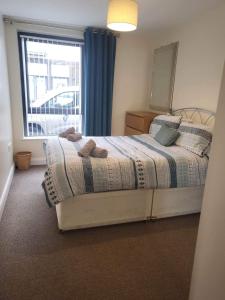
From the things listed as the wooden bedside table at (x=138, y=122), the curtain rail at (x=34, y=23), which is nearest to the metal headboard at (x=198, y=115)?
the wooden bedside table at (x=138, y=122)

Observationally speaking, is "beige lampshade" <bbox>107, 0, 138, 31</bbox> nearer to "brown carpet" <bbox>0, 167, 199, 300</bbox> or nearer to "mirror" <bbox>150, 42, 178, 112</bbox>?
"mirror" <bbox>150, 42, 178, 112</bbox>

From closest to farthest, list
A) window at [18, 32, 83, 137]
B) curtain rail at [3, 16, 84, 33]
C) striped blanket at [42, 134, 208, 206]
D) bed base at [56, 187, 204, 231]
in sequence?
striped blanket at [42, 134, 208, 206] < bed base at [56, 187, 204, 231] < curtain rail at [3, 16, 84, 33] < window at [18, 32, 83, 137]

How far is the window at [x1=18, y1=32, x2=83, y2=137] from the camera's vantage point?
3.77 meters

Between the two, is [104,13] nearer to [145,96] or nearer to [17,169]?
[145,96]

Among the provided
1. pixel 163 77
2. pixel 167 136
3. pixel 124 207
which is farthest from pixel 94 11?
pixel 124 207

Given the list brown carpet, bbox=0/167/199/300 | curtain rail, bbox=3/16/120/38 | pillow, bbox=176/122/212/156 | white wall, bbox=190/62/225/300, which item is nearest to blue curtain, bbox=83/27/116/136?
curtain rail, bbox=3/16/120/38

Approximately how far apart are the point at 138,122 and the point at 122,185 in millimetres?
1953

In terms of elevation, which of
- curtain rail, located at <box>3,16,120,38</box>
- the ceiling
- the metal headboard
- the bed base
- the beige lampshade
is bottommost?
the bed base

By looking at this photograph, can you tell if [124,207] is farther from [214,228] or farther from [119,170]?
[214,228]

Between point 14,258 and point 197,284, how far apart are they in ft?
4.80

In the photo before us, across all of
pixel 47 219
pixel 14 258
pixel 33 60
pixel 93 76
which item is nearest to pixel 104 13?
pixel 93 76

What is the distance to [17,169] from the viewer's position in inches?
151

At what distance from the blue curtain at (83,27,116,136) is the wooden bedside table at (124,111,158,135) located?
370mm

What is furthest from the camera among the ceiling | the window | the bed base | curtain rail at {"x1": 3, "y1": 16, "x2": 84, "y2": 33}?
the window
